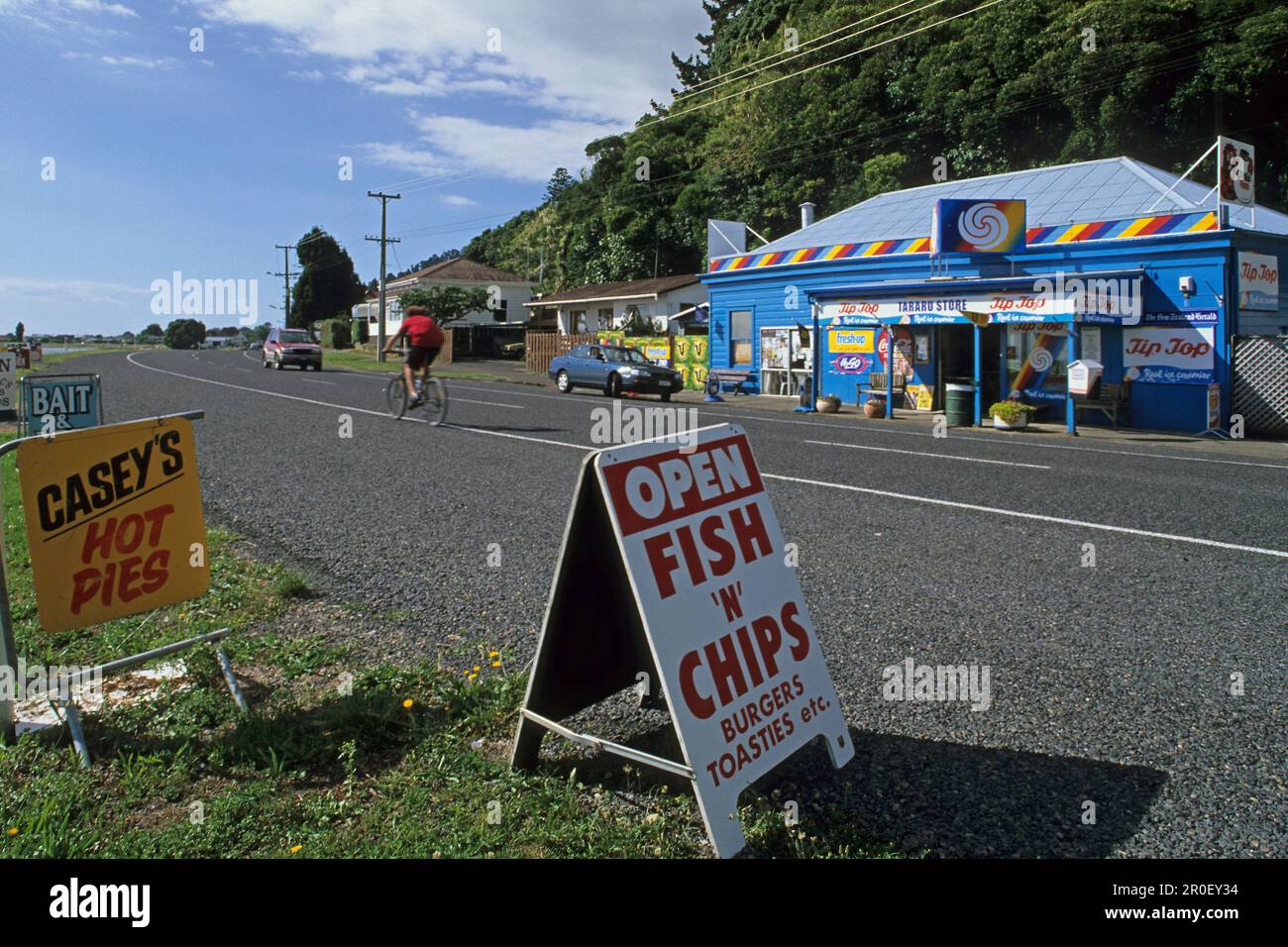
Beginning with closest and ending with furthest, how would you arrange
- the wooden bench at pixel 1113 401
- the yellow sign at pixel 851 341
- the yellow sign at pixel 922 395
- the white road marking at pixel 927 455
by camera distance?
the white road marking at pixel 927 455
the wooden bench at pixel 1113 401
the yellow sign at pixel 922 395
the yellow sign at pixel 851 341

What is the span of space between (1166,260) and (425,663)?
65.5 feet

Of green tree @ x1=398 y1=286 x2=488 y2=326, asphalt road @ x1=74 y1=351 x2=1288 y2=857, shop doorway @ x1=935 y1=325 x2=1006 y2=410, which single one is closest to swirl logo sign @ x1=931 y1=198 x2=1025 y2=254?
shop doorway @ x1=935 y1=325 x2=1006 y2=410

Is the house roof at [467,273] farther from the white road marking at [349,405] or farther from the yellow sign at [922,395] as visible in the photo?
the yellow sign at [922,395]

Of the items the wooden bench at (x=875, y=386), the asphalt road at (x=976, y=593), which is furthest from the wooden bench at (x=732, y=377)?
the asphalt road at (x=976, y=593)

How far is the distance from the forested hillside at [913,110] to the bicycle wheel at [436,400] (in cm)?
2096

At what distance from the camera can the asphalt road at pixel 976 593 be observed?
11.3 ft

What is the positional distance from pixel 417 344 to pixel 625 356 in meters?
12.9

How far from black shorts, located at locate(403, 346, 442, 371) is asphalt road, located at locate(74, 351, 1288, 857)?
78.5 inches

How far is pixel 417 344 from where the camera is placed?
15922 mm

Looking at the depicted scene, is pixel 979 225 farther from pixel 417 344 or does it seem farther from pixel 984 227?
pixel 417 344

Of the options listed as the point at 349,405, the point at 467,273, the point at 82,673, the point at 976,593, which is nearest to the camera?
the point at 82,673

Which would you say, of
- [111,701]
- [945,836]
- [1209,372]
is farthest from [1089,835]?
[1209,372]

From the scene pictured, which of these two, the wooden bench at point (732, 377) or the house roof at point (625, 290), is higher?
the house roof at point (625, 290)

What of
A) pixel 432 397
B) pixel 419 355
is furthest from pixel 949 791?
pixel 432 397
